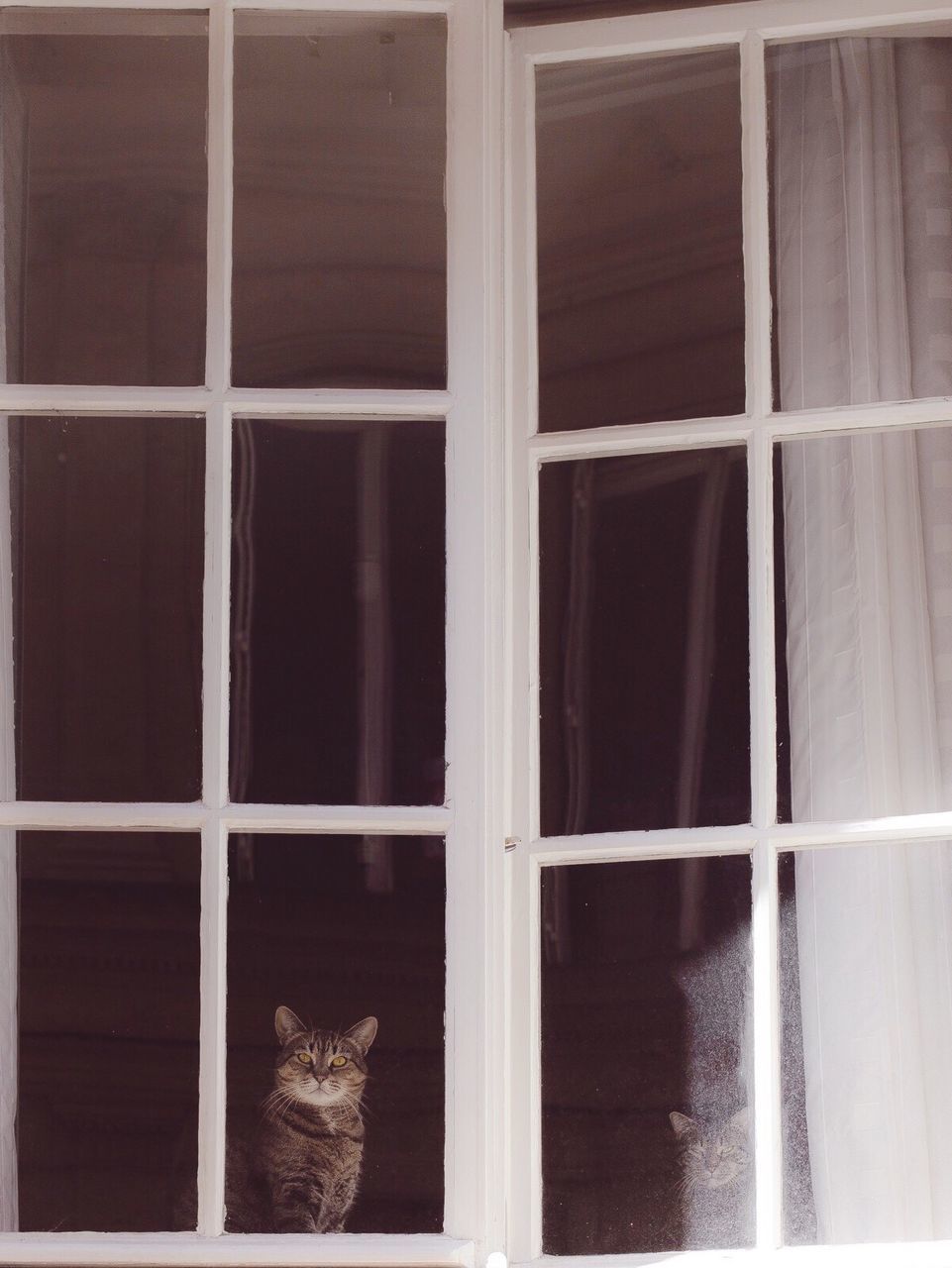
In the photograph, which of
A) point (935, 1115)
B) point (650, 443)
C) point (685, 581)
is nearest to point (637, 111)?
point (650, 443)

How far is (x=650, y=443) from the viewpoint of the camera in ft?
7.04

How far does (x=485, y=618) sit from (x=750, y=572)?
384 millimetres

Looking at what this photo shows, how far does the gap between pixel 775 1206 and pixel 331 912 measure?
0.99 metres

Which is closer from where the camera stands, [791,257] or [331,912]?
[791,257]

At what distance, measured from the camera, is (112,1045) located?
6.66 ft

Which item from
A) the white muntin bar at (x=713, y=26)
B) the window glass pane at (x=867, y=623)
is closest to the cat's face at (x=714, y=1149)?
the window glass pane at (x=867, y=623)

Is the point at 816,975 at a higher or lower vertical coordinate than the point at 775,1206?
higher

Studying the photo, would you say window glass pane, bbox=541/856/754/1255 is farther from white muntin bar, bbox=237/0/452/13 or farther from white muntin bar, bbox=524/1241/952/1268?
white muntin bar, bbox=237/0/452/13

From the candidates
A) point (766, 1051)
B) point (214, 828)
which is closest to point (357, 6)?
point (214, 828)

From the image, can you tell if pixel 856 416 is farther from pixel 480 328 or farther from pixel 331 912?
pixel 331 912

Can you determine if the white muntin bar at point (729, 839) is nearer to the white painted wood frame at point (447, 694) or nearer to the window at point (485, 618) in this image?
the window at point (485, 618)

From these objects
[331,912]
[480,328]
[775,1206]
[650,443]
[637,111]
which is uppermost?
[637,111]

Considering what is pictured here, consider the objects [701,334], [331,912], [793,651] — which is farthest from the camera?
[331,912]

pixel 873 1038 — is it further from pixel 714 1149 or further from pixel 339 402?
pixel 339 402
